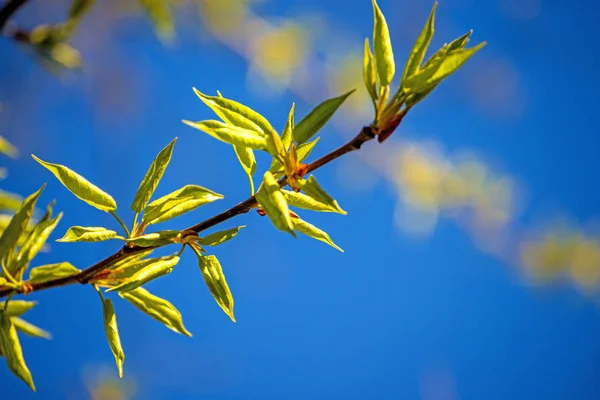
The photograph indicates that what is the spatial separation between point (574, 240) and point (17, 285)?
2064 mm

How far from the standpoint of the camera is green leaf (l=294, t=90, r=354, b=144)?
43 cm

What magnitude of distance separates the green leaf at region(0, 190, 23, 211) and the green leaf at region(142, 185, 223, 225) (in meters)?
0.42

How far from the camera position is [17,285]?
54cm

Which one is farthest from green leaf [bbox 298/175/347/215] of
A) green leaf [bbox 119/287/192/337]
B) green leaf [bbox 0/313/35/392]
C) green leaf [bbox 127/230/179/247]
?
green leaf [bbox 0/313/35/392]

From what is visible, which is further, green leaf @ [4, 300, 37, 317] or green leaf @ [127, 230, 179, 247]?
green leaf @ [4, 300, 37, 317]

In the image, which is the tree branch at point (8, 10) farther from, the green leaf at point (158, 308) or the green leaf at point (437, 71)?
the green leaf at point (437, 71)

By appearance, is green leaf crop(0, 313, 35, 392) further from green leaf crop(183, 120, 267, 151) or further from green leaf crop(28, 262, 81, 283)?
green leaf crop(183, 120, 267, 151)

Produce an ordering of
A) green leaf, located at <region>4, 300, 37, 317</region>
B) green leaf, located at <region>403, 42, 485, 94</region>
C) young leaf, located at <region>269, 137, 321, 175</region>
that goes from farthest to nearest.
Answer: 1. green leaf, located at <region>4, 300, 37, 317</region>
2. young leaf, located at <region>269, 137, 321, 175</region>
3. green leaf, located at <region>403, 42, 485, 94</region>

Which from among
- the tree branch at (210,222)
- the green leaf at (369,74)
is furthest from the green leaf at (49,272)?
the green leaf at (369,74)

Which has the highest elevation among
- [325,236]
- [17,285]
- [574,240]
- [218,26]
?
[574,240]

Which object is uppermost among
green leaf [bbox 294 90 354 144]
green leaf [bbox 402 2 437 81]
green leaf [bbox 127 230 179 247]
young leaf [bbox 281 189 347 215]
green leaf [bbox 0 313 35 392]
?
green leaf [bbox 402 2 437 81]

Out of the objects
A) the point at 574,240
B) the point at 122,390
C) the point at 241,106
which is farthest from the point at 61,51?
the point at 574,240

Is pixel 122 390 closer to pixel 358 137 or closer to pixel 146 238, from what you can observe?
pixel 146 238

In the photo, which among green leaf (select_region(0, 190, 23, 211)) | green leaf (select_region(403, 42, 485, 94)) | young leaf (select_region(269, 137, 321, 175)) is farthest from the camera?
green leaf (select_region(0, 190, 23, 211))
